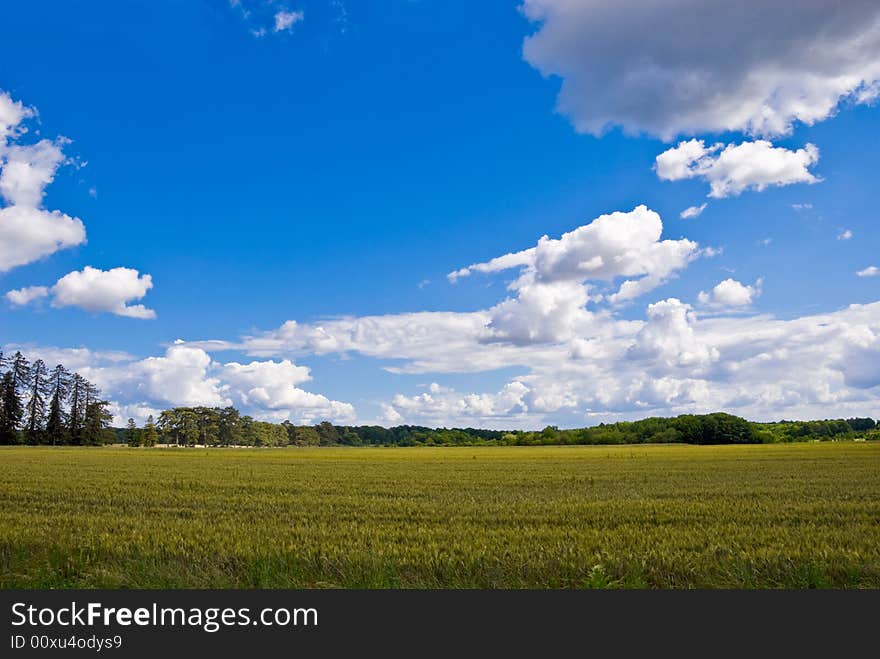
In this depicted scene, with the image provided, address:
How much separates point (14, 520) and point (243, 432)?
188 meters

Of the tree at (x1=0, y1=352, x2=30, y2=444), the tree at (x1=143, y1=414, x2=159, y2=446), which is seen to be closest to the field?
the tree at (x1=0, y1=352, x2=30, y2=444)

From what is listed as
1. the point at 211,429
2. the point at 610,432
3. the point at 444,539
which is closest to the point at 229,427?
the point at 211,429

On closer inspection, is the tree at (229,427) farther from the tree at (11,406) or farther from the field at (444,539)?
the field at (444,539)

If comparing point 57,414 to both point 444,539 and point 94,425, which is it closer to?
point 94,425

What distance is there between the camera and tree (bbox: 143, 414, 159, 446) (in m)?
166

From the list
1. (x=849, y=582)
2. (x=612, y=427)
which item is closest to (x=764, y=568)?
(x=849, y=582)

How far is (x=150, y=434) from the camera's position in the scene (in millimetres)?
168000

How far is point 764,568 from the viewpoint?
36.1 feet

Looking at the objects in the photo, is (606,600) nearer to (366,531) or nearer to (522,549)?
(522,549)

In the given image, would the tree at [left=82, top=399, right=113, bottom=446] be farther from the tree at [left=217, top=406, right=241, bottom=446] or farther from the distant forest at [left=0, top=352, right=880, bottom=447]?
the tree at [left=217, top=406, right=241, bottom=446]

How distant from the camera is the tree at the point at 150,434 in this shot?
165500 millimetres

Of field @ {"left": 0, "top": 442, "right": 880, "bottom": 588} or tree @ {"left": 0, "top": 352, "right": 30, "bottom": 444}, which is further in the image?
tree @ {"left": 0, "top": 352, "right": 30, "bottom": 444}

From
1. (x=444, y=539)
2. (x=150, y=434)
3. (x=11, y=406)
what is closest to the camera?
(x=444, y=539)

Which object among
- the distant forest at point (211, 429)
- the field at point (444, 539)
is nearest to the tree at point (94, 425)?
the distant forest at point (211, 429)
